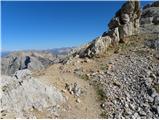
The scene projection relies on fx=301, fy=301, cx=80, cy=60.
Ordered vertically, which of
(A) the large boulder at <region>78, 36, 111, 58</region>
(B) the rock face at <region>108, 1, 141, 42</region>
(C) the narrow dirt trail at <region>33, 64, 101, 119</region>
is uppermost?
(B) the rock face at <region>108, 1, 141, 42</region>

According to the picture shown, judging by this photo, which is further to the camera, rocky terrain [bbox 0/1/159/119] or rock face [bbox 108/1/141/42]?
rock face [bbox 108/1/141/42]

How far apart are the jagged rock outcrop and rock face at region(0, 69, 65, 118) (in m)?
19.2

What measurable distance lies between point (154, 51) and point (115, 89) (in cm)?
768

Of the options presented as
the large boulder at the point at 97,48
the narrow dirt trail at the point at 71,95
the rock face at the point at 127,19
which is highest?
the rock face at the point at 127,19

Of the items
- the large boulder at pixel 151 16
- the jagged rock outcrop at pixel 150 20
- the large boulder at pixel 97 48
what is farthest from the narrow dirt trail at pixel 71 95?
the large boulder at pixel 151 16

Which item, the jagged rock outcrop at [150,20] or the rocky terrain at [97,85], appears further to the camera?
the jagged rock outcrop at [150,20]

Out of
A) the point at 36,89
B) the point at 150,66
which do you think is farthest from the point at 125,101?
the point at 36,89

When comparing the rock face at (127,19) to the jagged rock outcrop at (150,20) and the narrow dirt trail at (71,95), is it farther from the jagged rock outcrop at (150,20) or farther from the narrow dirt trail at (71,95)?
the narrow dirt trail at (71,95)

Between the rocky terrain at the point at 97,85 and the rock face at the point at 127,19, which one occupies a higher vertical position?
the rock face at the point at 127,19

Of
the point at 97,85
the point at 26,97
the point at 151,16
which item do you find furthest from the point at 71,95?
the point at 151,16

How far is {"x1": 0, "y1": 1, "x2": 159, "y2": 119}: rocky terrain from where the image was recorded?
2356 cm

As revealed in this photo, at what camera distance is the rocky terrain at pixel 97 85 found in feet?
77.3

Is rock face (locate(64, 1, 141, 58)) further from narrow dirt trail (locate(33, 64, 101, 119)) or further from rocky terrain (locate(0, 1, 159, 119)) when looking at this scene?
narrow dirt trail (locate(33, 64, 101, 119))

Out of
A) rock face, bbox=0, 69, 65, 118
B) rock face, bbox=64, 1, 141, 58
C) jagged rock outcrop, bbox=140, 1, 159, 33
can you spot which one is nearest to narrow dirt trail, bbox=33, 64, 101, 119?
rock face, bbox=0, 69, 65, 118
